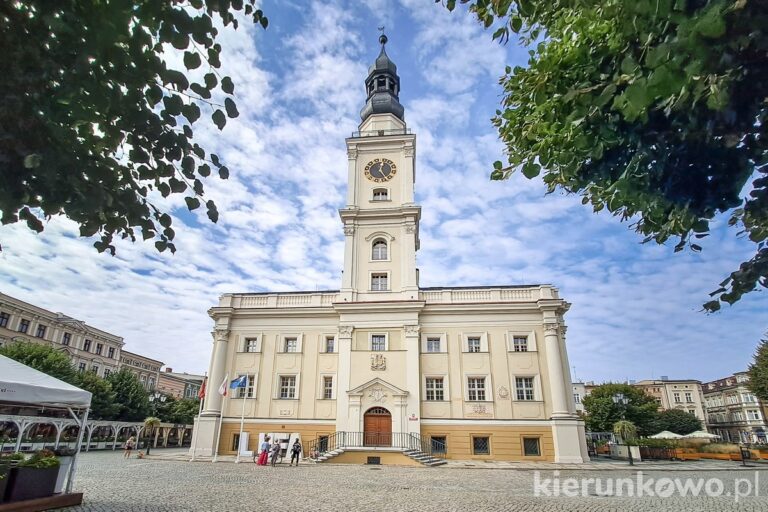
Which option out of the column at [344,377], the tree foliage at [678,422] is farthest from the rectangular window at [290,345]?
the tree foliage at [678,422]

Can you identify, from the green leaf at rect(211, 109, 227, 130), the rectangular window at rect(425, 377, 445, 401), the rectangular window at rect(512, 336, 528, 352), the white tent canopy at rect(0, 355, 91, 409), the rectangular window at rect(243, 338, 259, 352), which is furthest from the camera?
the rectangular window at rect(243, 338, 259, 352)

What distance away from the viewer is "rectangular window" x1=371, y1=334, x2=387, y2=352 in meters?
27.7

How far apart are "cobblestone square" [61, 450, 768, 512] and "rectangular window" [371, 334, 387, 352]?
10.2 metres

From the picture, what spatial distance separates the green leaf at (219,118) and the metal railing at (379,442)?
2332 centimetres

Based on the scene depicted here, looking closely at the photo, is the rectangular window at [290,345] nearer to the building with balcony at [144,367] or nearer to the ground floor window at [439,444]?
the ground floor window at [439,444]

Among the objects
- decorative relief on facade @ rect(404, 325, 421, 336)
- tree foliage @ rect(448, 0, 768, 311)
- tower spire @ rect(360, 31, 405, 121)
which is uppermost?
tower spire @ rect(360, 31, 405, 121)

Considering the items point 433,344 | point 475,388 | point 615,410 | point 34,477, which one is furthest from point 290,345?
point 615,410

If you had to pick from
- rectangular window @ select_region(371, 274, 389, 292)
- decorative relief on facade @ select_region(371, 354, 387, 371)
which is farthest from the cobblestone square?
rectangular window @ select_region(371, 274, 389, 292)

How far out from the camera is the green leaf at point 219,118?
425cm

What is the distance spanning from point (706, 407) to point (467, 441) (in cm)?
9246

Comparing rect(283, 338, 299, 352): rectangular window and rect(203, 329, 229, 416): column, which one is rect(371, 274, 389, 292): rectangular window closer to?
rect(283, 338, 299, 352): rectangular window

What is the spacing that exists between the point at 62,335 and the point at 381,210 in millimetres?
43646

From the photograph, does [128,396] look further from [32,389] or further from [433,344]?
[32,389]

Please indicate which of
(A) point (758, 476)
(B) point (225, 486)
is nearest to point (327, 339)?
(B) point (225, 486)
